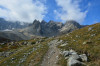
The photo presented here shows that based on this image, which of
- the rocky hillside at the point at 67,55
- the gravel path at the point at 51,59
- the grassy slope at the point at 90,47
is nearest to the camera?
the grassy slope at the point at 90,47

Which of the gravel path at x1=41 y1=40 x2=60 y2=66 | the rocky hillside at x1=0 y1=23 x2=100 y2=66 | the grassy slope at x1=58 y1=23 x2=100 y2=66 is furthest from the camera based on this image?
the gravel path at x1=41 y1=40 x2=60 y2=66

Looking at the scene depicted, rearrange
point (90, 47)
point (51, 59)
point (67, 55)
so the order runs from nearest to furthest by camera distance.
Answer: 1. point (90, 47)
2. point (67, 55)
3. point (51, 59)

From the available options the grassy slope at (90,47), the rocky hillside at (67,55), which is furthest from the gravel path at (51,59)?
the grassy slope at (90,47)

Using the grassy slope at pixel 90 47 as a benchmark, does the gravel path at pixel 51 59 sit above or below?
below

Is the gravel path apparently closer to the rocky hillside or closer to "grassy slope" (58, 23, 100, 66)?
the rocky hillside

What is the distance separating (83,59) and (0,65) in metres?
18.9

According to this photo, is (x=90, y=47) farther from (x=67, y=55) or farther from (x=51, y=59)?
(x=51, y=59)

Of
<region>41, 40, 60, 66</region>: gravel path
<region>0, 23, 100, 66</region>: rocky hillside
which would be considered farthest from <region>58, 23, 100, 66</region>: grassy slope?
<region>41, 40, 60, 66</region>: gravel path

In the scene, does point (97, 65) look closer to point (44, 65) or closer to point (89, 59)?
point (89, 59)

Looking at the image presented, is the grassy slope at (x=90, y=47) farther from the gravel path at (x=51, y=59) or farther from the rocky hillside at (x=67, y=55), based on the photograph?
the gravel path at (x=51, y=59)

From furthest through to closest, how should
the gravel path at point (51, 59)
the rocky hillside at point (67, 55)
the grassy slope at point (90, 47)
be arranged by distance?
the gravel path at point (51, 59)
the rocky hillside at point (67, 55)
the grassy slope at point (90, 47)

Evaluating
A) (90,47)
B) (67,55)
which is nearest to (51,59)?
(67,55)

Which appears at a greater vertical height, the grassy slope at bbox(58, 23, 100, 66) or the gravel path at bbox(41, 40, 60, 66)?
the grassy slope at bbox(58, 23, 100, 66)

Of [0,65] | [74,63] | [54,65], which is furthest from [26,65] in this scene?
[74,63]
